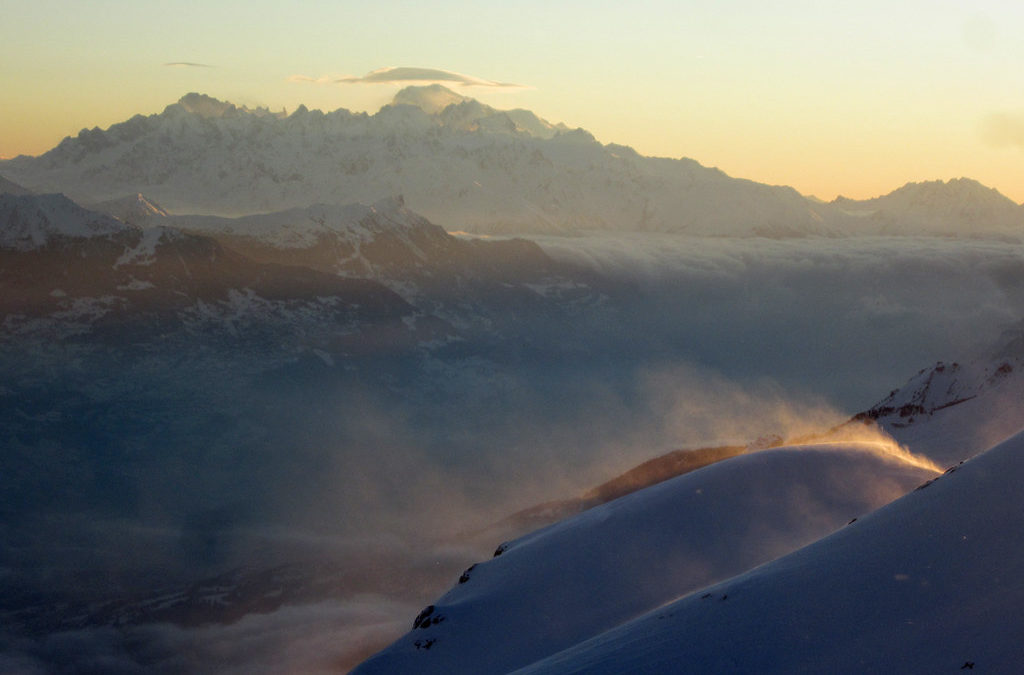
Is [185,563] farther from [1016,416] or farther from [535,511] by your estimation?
[1016,416]

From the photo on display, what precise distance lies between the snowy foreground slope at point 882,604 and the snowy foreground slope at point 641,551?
8.84m

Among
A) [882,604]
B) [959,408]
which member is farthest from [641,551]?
[959,408]

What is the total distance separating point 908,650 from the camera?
20.9 metres

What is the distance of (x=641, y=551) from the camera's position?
137 ft

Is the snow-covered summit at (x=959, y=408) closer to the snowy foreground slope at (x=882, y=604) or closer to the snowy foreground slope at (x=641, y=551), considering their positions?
the snowy foreground slope at (x=641, y=551)

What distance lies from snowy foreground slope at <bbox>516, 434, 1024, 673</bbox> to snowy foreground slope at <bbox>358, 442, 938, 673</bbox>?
884 cm

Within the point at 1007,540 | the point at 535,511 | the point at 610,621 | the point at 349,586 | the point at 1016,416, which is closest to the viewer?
the point at 1007,540

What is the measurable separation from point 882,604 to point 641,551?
19.4 metres

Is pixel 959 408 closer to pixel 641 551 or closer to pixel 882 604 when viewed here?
pixel 641 551

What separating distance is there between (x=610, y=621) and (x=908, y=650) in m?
17.1

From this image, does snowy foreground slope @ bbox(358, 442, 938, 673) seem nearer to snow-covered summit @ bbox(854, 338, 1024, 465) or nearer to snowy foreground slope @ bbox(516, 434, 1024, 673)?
snowy foreground slope @ bbox(516, 434, 1024, 673)

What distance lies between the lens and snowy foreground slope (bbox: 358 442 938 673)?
122ft

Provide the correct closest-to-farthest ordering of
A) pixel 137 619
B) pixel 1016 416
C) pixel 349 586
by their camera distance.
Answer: pixel 1016 416
pixel 137 619
pixel 349 586

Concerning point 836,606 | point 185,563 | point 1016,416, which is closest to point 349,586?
point 185,563
